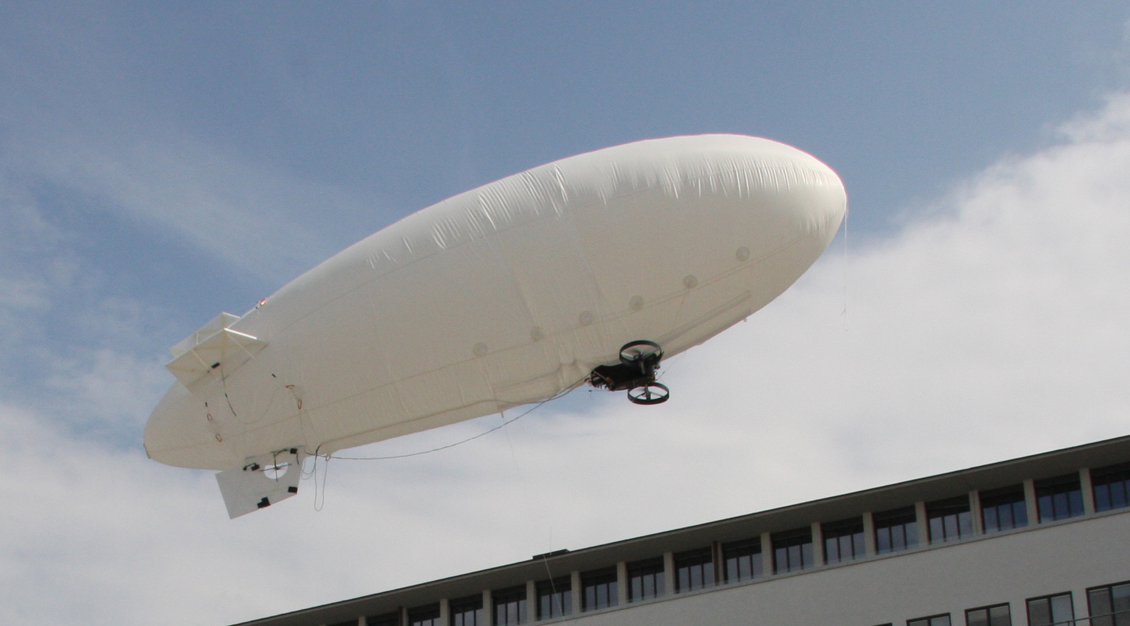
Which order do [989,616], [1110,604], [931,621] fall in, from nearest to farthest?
[1110,604] → [989,616] → [931,621]

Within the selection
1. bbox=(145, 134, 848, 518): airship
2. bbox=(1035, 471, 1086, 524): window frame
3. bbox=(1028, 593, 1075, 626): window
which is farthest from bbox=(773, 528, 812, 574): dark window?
bbox=(145, 134, 848, 518): airship

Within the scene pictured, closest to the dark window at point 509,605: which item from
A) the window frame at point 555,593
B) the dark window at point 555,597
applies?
the window frame at point 555,593

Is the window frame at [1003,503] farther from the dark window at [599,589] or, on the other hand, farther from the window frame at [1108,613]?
the dark window at [599,589]

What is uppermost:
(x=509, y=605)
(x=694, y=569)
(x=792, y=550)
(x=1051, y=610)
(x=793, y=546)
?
(x=793, y=546)

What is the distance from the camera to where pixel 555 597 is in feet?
213

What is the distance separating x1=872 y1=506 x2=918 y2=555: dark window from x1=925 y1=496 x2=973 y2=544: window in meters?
0.69

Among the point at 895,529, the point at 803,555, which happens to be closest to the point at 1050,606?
the point at 895,529

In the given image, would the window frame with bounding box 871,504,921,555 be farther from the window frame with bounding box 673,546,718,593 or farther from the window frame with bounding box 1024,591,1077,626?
the window frame with bounding box 673,546,718,593

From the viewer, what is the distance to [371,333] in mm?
29344

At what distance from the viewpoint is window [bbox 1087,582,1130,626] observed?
49.8 metres

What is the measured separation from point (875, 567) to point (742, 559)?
25.3 feet

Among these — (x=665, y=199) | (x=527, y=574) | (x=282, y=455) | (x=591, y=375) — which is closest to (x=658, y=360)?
(x=591, y=375)

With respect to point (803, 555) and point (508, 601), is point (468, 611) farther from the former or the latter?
point (803, 555)

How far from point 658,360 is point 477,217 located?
4992 mm
